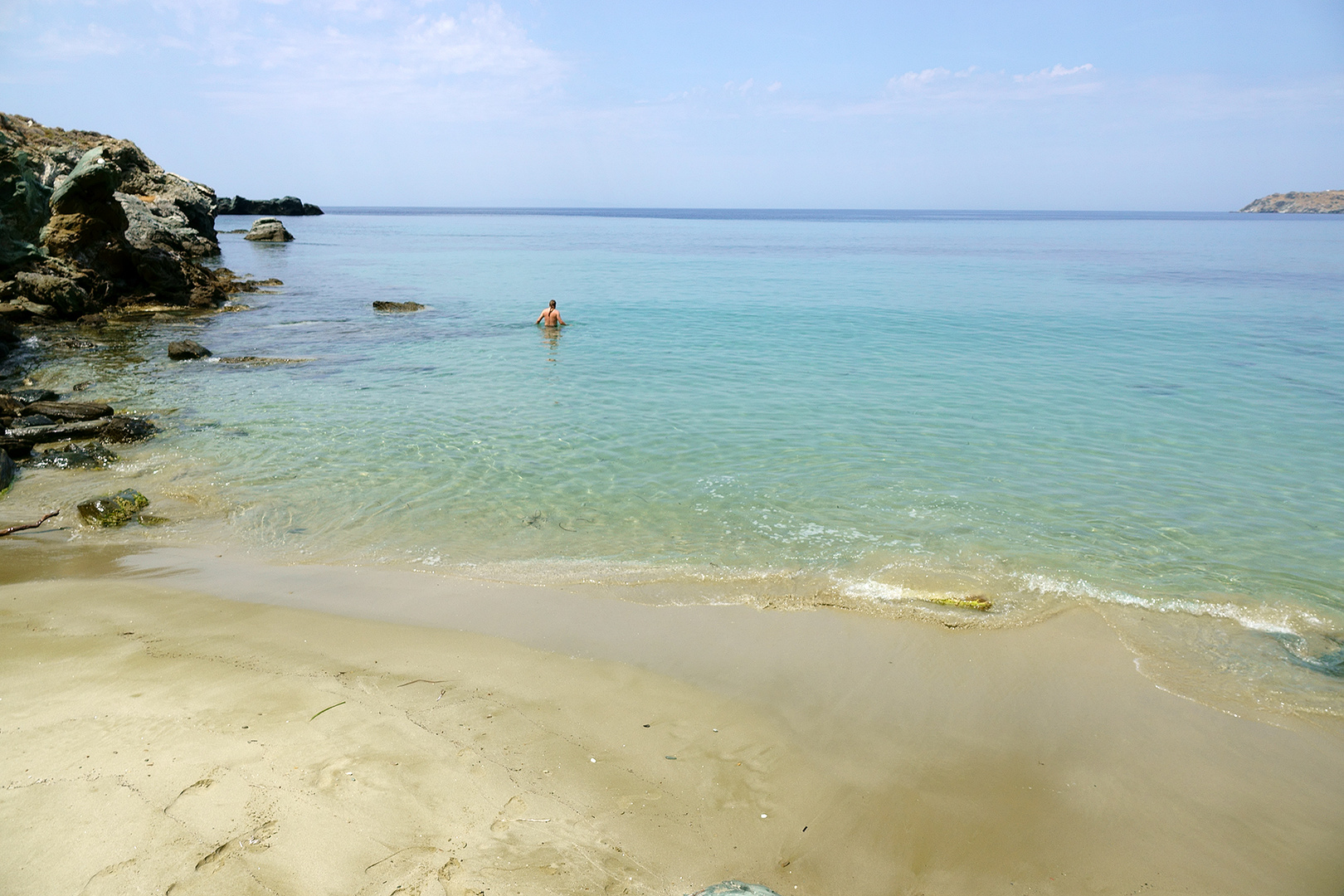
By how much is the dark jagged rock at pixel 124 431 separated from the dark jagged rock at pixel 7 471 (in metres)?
1.36

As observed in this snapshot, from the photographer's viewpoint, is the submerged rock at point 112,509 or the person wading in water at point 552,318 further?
the person wading in water at point 552,318

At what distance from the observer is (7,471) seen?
31.3ft

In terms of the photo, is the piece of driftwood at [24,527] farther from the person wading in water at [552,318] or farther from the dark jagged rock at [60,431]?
the person wading in water at [552,318]

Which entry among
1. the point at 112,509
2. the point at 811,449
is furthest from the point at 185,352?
the point at 811,449

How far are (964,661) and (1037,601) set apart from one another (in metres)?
1.54

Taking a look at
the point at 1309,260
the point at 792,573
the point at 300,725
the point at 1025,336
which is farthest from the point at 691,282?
the point at 1309,260

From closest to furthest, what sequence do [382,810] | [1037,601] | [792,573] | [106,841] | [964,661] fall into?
[106,841] → [382,810] → [964,661] → [1037,601] → [792,573]

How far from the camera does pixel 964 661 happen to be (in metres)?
6.16

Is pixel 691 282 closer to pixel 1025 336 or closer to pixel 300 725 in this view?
pixel 1025 336

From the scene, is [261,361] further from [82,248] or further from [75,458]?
[82,248]

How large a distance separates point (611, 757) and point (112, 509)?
23.3 feet

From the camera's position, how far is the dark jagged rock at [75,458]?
1024cm

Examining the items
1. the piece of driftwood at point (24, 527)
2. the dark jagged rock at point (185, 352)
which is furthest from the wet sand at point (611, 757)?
the dark jagged rock at point (185, 352)

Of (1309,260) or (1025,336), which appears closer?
(1025,336)
